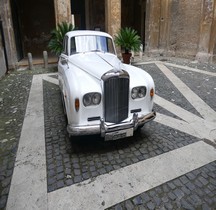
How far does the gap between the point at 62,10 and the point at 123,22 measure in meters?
7.56

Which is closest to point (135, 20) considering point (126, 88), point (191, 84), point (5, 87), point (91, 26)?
point (91, 26)

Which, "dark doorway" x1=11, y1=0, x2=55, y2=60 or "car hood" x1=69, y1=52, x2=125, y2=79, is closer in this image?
"car hood" x1=69, y1=52, x2=125, y2=79

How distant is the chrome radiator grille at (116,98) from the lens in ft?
9.59

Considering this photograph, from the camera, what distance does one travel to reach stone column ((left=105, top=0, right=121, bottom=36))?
10.9 meters

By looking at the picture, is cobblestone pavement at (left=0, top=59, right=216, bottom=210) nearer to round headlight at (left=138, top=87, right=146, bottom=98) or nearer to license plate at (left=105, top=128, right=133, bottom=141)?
license plate at (left=105, top=128, right=133, bottom=141)

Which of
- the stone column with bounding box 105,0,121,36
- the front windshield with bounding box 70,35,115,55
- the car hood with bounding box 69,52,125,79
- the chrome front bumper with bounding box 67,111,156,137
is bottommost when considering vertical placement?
the chrome front bumper with bounding box 67,111,156,137

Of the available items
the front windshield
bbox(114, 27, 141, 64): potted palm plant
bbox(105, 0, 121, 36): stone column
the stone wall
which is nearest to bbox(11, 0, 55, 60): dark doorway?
bbox(105, 0, 121, 36): stone column

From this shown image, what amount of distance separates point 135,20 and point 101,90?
15.5 meters

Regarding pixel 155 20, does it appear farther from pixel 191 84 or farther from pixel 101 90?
pixel 101 90

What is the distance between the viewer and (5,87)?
6.70 m

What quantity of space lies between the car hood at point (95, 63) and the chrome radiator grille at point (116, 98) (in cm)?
23

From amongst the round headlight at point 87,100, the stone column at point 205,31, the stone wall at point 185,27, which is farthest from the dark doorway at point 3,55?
the stone column at point 205,31

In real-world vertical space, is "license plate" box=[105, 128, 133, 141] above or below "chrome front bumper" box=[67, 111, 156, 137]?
below

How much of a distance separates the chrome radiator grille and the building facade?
23.0 ft
